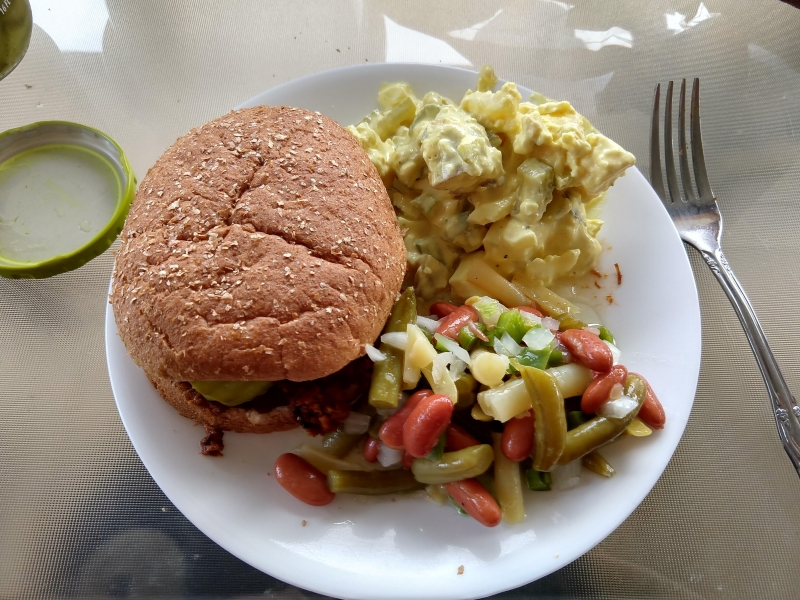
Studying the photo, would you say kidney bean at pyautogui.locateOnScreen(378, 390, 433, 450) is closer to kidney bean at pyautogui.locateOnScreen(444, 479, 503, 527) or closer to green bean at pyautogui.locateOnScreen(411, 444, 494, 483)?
green bean at pyautogui.locateOnScreen(411, 444, 494, 483)

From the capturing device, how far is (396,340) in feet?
6.41

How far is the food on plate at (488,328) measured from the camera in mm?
1868

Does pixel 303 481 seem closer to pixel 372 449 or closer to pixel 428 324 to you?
pixel 372 449

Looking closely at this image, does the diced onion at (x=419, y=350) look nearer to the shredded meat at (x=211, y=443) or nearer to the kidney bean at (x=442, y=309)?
the kidney bean at (x=442, y=309)

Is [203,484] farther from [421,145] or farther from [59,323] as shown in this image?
[421,145]

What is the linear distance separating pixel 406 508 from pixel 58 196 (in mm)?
2103

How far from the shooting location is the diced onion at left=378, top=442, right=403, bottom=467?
6.53 ft

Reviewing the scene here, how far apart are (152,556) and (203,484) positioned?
25.1 inches

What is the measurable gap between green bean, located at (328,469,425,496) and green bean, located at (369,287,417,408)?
0.89 feet

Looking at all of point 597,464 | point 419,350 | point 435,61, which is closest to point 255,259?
point 419,350

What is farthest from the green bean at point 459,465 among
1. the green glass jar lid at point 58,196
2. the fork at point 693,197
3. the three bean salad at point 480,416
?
the green glass jar lid at point 58,196

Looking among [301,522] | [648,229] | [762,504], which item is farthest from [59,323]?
[762,504]

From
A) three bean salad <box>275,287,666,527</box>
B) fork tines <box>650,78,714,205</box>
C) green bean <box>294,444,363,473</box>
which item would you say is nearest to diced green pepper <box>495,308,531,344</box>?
three bean salad <box>275,287,666,527</box>

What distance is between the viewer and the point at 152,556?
233cm
